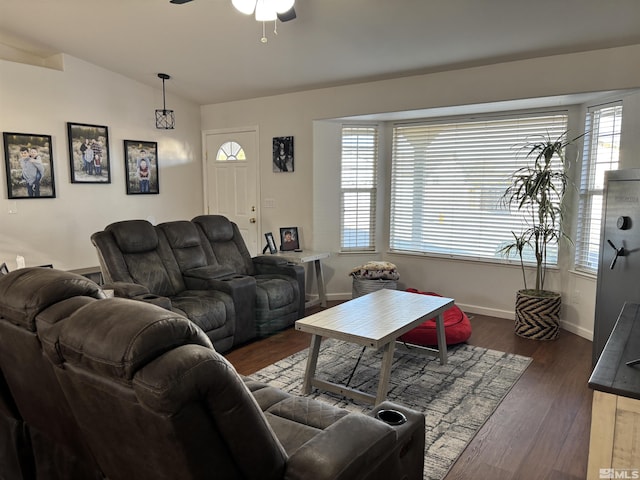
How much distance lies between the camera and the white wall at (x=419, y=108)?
3.63m

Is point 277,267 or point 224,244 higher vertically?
point 224,244

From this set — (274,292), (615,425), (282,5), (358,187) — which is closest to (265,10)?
(282,5)

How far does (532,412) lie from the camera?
111 inches

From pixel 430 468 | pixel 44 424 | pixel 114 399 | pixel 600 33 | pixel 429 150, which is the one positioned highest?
pixel 600 33

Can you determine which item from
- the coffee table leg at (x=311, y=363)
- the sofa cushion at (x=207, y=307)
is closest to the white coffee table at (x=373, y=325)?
the coffee table leg at (x=311, y=363)

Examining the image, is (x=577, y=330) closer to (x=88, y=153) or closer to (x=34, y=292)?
(x=34, y=292)

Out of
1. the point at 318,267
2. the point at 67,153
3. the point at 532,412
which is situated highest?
the point at 67,153

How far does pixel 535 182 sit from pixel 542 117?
0.80 metres

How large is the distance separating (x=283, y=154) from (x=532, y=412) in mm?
3798

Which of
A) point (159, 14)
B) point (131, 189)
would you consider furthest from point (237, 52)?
point (131, 189)

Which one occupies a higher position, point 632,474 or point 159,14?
point 159,14

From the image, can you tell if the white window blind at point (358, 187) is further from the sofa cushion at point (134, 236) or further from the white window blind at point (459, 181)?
the sofa cushion at point (134, 236)

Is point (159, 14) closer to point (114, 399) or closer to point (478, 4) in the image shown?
point (478, 4)

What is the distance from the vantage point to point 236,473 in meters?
1.18
